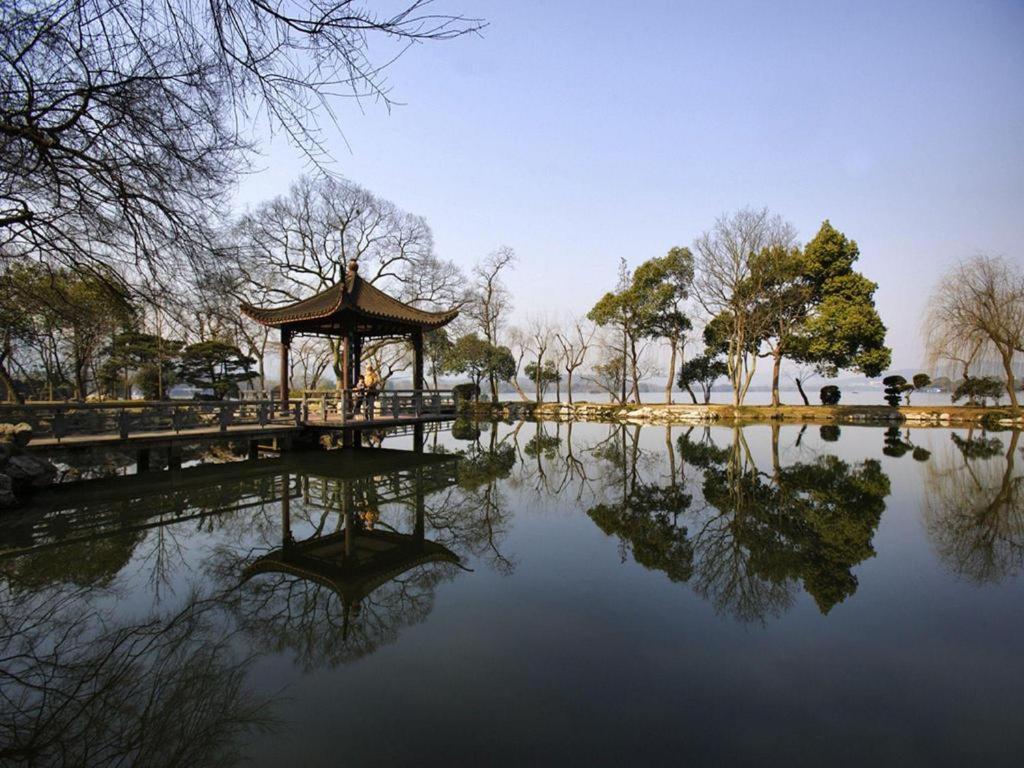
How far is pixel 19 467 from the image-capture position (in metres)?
8.57

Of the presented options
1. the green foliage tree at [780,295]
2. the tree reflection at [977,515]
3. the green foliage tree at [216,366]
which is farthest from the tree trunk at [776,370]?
the green foliage tree at [216,366]

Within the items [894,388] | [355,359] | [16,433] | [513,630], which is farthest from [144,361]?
[894,388]

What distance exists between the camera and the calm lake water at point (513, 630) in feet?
8.70

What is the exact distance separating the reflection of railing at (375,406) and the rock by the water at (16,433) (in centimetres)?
579

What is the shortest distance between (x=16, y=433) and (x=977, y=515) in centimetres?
1577

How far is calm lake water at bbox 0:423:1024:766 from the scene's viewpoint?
265cm

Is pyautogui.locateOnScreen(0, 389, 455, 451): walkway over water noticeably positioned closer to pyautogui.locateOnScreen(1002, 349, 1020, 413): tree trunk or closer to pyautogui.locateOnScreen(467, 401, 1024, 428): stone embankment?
pyautogui.locateOnScreen(467, 401, 1024, 428): stone embankment

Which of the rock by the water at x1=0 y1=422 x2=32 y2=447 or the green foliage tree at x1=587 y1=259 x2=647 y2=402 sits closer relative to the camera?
the rock by the water at x1=0 y1=422 x2=32 y2=447

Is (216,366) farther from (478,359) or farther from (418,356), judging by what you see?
(478,359)

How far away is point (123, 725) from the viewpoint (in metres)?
2.75

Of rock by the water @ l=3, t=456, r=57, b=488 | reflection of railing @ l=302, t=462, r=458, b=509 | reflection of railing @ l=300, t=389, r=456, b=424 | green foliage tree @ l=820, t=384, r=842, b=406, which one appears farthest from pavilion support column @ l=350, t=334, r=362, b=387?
green foliage tree @ l=820, t=384, r=842, b=406

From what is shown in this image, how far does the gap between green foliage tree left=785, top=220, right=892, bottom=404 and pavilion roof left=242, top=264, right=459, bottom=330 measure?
20.9 meters

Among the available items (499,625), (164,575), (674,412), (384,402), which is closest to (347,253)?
(384,402)

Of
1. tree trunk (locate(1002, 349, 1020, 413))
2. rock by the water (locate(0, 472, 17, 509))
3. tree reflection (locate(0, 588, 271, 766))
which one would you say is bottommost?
tree reflection (locate(0, 588, 271, 766))
